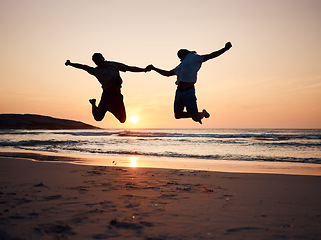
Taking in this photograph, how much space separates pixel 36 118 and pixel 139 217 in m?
101

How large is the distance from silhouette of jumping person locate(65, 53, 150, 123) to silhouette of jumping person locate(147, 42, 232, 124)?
96cm

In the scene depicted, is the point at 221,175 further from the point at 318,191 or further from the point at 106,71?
the point at 106,71

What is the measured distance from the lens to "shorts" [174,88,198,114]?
6.61 metres

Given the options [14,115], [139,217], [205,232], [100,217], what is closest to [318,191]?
[205,232]

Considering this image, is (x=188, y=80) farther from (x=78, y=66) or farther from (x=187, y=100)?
(x=78, y=66)

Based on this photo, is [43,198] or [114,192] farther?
[114,192]

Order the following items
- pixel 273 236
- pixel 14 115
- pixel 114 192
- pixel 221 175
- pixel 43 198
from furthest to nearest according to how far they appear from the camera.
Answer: pixel 14 115 → pixel 221 175 → pixel 114 192 → pixel 43 198 → pixel 273 236

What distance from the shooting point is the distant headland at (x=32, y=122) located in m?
88.3

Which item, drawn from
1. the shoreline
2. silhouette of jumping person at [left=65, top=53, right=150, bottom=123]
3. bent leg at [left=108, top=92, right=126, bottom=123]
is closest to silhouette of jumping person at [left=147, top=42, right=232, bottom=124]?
silhouette of jumping person at [left=65, top=53, right=150, bottom=123]

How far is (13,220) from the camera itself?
5.06m

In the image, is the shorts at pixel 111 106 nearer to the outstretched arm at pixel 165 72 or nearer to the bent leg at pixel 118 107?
the bent leg at pixel 118 107

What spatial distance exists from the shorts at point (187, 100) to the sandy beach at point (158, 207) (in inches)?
77.1

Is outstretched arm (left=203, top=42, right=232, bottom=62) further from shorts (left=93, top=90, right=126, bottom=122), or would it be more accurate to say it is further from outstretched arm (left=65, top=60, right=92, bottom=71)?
outstretched arm (left=65, top=60, right=92, bottom=71)

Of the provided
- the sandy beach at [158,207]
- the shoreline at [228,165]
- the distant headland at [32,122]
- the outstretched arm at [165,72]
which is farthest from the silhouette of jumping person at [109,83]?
the distant headland at [32,122]
